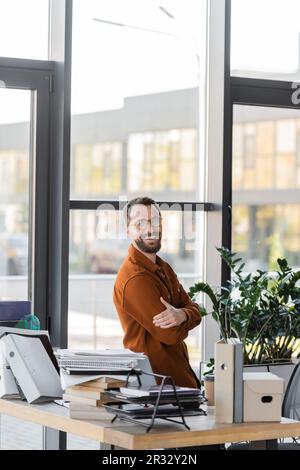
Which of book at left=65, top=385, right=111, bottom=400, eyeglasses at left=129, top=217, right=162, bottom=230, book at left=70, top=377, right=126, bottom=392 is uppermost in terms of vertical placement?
eyeglasses at left=129, top=217, right=162, bottom=230

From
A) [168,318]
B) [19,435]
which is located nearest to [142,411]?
[168,318]

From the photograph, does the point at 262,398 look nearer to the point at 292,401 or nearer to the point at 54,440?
the point at 292,401

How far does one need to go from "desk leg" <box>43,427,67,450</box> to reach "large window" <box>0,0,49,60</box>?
6.63ft

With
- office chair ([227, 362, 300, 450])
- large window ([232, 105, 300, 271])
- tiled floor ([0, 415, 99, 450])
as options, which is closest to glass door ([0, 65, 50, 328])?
tiled floor ([0, 415, 99, 450])

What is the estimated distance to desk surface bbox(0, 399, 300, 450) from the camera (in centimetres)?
306

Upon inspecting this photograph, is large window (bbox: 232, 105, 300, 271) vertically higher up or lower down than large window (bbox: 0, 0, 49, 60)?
lower down

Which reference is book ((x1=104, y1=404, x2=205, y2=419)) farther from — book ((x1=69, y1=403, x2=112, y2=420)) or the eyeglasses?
the eyeglasses

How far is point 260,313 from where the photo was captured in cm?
505

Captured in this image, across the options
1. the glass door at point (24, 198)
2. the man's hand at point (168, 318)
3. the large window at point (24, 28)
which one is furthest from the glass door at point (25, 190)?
the man's hand at point (168, 318)

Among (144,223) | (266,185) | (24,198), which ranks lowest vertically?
(144,223)

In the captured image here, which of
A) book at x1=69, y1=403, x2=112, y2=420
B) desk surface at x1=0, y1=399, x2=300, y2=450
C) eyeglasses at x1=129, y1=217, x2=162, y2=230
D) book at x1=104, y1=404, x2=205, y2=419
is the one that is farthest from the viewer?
eyeglasses at x1=129, y1=217, x2=162, y2=230

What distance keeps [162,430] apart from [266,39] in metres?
3.28

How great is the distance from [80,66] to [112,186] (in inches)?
26.8

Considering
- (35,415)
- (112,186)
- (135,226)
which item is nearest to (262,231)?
(112,186)
